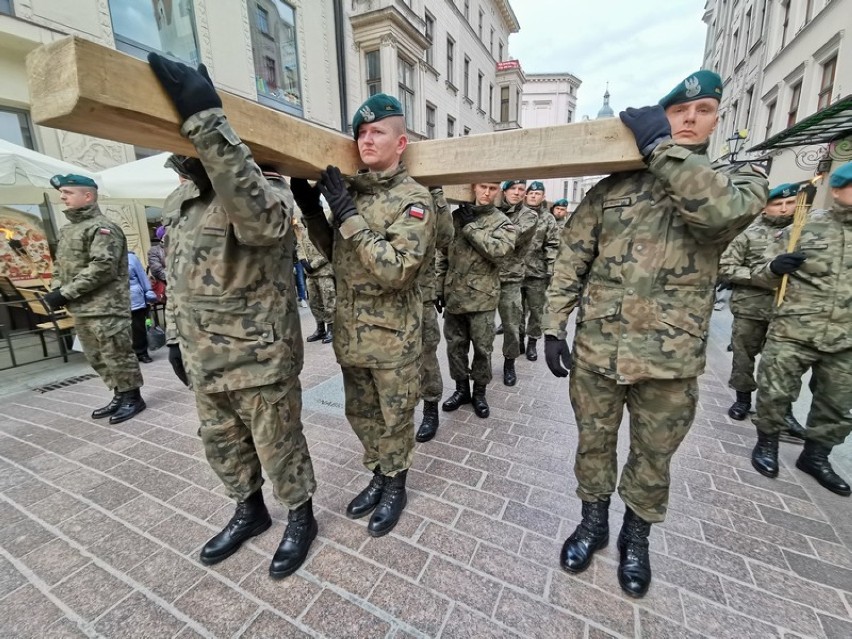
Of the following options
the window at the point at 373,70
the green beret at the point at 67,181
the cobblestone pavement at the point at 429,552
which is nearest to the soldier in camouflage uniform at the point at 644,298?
the cobblestone pavement at the point at 429,552

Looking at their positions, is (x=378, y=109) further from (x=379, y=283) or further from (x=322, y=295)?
(x=322, y=295)

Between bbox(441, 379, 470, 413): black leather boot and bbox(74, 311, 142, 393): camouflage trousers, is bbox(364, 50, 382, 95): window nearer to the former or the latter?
bbox(74, 311, 142, 393): camouflage trousers

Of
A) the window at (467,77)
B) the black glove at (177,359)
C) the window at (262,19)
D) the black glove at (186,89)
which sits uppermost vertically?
the window at (467,77)

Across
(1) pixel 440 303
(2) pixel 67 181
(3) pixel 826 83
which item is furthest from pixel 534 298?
(3) pixel 826 83

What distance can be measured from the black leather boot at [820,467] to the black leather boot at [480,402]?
7.39 feet

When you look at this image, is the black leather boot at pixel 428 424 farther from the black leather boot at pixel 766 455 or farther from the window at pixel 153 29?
the window at pixel 153 29

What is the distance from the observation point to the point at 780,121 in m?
11.7

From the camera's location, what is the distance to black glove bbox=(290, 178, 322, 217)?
2.01m

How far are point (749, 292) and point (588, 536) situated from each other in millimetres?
2828

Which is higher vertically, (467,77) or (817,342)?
(467,77)

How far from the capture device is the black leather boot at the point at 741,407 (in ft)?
11.7

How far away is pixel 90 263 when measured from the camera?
338 centimetres

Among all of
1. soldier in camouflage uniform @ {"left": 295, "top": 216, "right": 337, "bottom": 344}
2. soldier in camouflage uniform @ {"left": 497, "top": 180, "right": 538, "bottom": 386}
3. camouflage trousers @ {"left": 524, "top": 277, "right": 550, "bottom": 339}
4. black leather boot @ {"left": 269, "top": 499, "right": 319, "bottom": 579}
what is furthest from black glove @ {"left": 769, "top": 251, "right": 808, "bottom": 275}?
soldier in camouflage uniform @ {"left": 295, "top": 216, "right": 337, "bottom": 344}

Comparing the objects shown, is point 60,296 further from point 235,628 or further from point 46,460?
point 235,628
